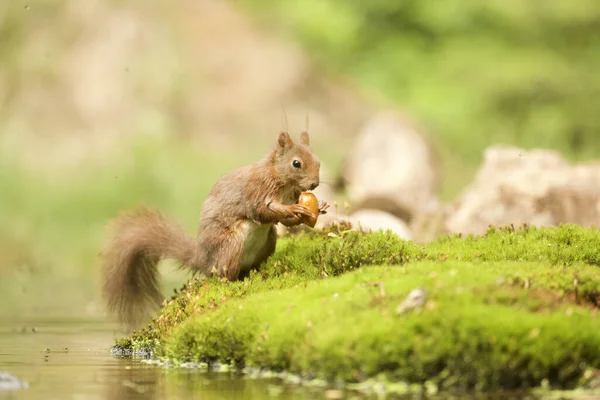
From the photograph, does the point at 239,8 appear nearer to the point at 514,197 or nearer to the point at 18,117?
the point at 18,117

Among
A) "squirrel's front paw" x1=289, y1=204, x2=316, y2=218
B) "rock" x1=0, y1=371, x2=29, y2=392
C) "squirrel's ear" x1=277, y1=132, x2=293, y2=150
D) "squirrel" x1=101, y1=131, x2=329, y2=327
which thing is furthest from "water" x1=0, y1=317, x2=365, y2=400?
"squirrel's ear" x1=277, y1=132, x2=293, y2=150

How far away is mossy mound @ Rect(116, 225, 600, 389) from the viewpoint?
6.32 m

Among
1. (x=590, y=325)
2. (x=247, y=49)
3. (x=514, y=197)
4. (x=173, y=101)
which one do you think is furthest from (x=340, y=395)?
(x=247, y=49)

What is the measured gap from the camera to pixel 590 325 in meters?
6.53

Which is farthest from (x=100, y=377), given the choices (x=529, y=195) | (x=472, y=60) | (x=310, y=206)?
(x=472, y=60)

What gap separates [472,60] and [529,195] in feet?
44.5

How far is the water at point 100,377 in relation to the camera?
632 cm

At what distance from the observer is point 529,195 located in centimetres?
1472

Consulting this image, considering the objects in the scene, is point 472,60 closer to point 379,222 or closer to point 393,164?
point 393,164

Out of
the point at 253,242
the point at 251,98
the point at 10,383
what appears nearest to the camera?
the point at 10,383

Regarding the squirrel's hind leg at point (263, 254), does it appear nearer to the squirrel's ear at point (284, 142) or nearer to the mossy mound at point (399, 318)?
the mossy mound at point (399, 318)

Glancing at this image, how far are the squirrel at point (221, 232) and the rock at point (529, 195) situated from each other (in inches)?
227

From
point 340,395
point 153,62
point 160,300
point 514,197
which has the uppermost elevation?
point 153,62

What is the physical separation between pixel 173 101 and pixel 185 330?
22484mm
